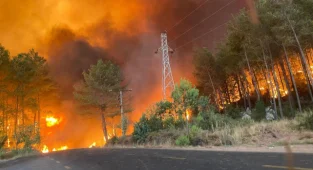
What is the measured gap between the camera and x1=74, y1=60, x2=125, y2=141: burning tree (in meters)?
50.0

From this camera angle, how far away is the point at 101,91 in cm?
5084

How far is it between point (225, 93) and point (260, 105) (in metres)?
27.1

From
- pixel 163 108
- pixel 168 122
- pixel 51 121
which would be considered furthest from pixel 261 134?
pixel 51 121

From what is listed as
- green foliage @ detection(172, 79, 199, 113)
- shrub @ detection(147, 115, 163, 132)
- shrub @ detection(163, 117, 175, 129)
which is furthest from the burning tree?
green foliage @ detection(172, 79, 199, 113)

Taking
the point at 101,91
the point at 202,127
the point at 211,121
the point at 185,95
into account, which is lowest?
the point at 202,127

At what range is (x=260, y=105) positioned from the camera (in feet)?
111

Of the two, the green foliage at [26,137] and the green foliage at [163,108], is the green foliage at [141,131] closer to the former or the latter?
the green foliage at [163,108]

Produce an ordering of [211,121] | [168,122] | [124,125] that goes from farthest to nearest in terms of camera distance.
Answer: [124,125] < [168,122] < [211,121]

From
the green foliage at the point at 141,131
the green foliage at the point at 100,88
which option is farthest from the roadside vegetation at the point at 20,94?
the green foliage at the point at 141,131

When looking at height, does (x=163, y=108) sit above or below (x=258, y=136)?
above

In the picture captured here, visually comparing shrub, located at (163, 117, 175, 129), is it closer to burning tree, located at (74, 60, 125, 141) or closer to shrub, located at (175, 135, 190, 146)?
shrub, located at (175, 135, 190, 146)

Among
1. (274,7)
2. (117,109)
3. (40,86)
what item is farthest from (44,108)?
(274,7)

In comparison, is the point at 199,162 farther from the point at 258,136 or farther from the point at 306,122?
the point at 306,122

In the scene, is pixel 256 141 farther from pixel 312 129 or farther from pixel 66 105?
pixel 66 105
